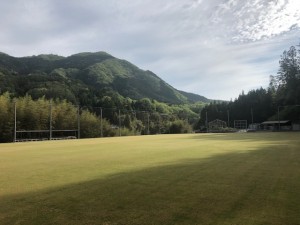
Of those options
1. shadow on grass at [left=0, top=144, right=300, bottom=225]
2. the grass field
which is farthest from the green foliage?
shadow on grass at [left=0, top=144, right=300, bottom=225]

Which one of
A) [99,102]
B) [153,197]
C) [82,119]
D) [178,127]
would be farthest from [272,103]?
[153,197]

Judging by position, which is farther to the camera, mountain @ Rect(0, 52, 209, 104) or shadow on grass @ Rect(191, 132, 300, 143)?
mountain @ Rect(0, 52, 209, 104)

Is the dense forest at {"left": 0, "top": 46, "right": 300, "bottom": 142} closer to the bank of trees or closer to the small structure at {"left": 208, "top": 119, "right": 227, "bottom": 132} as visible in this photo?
the bank of trees

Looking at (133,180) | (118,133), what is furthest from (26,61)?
(133,180)

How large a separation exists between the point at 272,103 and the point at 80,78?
145 feet

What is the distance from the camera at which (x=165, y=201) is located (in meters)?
4.53

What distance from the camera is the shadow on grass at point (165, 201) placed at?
12.3 feet

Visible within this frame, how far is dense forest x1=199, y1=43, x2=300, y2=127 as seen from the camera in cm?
5350

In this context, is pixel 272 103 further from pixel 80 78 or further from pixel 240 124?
pixel 80 78

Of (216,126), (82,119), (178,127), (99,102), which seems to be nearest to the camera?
(82,119)

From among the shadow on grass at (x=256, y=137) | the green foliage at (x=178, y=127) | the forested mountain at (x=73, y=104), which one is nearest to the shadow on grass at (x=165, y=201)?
the shadow on grass at (x=256, y=137)

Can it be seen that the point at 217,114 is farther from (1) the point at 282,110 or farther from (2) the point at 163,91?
(2) the point at 163,91

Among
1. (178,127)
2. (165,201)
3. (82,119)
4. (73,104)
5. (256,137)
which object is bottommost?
(165,201)

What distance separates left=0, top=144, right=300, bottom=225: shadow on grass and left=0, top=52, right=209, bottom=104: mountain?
37.9 metres
